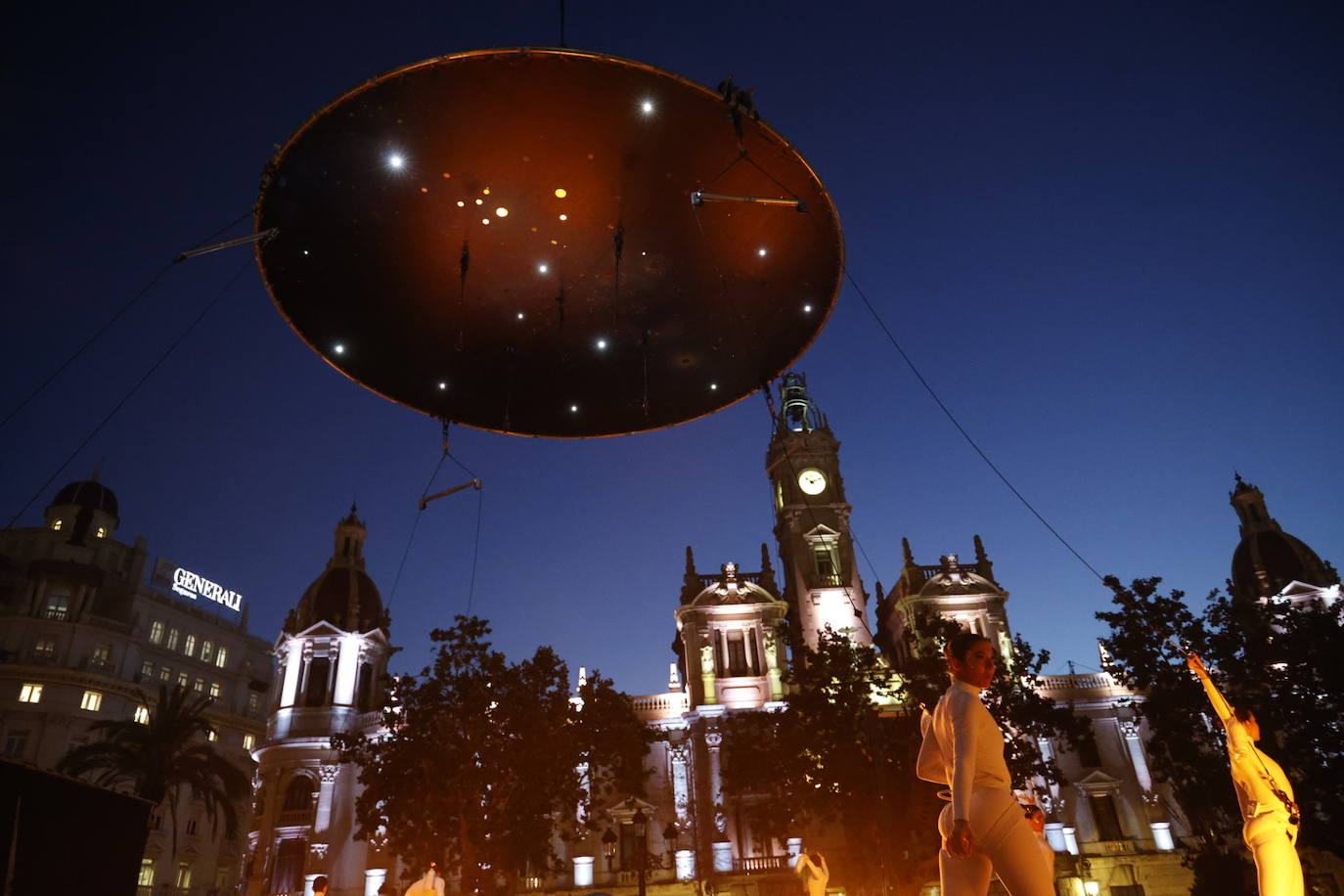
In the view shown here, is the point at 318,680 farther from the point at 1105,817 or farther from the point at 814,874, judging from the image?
the point at 1105,817

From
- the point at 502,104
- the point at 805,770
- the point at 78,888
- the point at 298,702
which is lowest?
the point at 78,888

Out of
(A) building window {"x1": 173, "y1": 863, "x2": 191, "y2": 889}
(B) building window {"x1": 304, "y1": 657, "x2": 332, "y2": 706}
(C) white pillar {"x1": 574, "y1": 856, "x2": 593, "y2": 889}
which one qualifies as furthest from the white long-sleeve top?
(A) building window {"x1": 173, "y1": 863, "x2": 191, "y2": 889}

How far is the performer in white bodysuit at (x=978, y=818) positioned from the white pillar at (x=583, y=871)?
39.8 metres

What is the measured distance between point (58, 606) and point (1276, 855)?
7038 cm

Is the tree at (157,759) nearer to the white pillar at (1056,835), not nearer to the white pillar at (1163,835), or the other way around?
the white pillar at (1056,835)

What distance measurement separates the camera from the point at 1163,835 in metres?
41.0

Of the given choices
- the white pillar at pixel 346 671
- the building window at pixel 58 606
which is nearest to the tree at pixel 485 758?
the white pillar at pixel 346 671

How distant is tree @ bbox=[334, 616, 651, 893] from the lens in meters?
29.0

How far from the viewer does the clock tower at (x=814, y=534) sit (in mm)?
48125

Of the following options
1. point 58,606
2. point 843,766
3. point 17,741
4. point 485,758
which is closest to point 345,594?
point 17,741

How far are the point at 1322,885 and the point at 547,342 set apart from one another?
1714 inches

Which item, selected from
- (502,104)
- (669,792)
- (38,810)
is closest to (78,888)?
(38,810)

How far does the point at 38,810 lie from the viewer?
849 centimetres

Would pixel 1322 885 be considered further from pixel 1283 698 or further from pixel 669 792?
pixel 669 792
